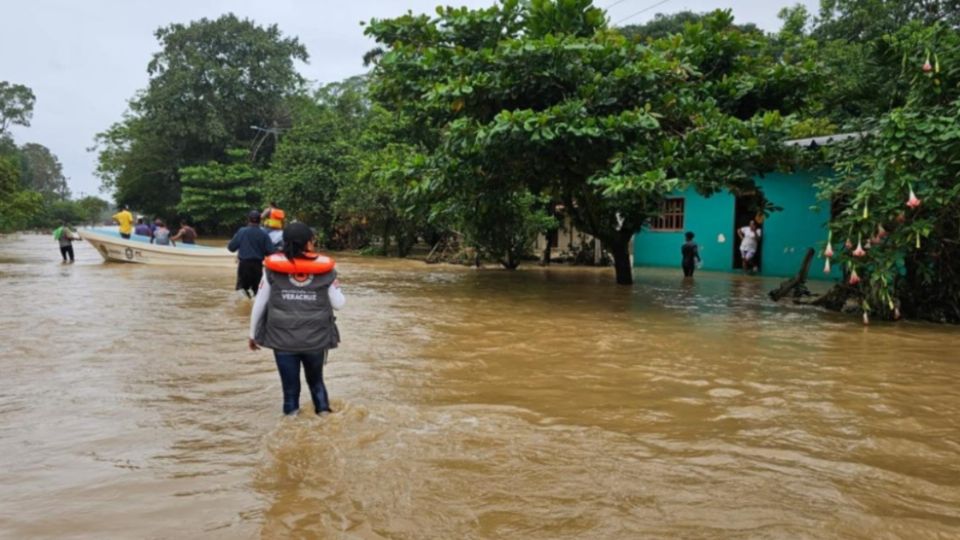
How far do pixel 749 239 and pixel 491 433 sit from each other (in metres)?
14.3

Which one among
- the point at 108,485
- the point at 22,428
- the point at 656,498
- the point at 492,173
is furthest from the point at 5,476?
the point at 492,173

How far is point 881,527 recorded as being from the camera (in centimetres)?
317

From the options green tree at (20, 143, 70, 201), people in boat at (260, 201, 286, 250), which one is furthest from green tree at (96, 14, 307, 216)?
green tree at (20, 143, 70, 201)

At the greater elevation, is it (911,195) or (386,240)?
(911,195)

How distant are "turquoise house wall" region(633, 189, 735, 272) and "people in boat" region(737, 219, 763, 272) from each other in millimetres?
1086

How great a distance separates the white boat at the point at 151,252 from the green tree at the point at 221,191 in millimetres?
19039

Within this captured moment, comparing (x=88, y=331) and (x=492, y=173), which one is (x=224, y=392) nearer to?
(x=88, y=331)

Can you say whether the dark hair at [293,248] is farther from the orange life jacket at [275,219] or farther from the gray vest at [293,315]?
the orange life jacket at [275,219]

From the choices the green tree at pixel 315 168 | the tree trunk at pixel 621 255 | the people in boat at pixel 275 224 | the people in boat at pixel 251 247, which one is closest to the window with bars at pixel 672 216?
the tree trunk at pixel 621 255

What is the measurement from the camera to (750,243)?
17172 mm

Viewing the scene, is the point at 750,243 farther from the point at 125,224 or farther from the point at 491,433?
the point at 125,224

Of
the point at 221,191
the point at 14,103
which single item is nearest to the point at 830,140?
the point at 221,191

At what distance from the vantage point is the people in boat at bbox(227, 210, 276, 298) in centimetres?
1054

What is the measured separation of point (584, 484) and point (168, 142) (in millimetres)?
45913
